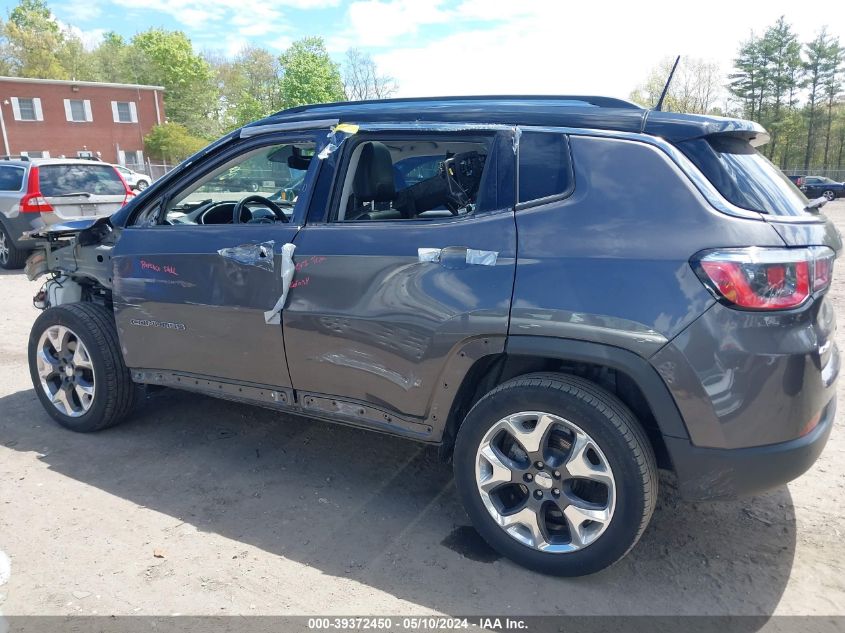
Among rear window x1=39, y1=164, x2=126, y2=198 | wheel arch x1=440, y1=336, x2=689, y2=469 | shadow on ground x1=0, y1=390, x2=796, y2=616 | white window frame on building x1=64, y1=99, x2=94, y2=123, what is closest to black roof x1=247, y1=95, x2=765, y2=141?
wheel arch x1=440, y1=336, x2=689, y2=469

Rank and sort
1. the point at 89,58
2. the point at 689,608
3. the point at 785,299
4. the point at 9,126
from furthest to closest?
the point at 89,58
the point at 9,126
the point at 689,608
the point at 785,299

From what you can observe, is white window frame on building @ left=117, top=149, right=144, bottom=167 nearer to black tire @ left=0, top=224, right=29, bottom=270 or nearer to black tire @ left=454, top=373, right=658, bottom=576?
black tire @ left=0, top=224, right=29, bottom=270

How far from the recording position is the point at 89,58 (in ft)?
216

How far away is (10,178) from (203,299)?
891 cm

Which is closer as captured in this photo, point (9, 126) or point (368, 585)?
point (368, 585)

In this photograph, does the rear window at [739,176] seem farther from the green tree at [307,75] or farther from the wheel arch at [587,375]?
the green tree at [307,75]

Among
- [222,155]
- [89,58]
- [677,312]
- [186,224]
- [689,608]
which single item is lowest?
[689,608]

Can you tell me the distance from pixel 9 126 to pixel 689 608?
166 feet

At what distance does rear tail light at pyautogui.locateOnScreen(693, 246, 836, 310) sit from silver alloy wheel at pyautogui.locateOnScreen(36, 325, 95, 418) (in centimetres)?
361

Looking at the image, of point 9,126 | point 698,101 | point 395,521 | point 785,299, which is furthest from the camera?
point 698,101

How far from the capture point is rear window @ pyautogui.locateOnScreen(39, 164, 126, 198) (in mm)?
10039

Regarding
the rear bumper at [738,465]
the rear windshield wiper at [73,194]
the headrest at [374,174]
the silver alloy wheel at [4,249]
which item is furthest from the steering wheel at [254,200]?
the silver alloy wheel at [4,249]

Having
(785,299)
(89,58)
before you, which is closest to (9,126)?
(89,58)

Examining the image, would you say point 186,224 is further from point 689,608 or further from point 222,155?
point 689,608
